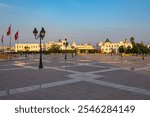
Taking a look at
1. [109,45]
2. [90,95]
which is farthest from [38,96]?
[109,45]

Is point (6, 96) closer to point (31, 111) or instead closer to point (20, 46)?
point (31, 111)

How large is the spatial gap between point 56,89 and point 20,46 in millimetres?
136560

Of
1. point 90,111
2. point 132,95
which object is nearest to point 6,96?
Result: point 90,111

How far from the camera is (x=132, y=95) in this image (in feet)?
27.7

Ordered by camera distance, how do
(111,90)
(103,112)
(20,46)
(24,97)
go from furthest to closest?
(20,46) → (111,90) → (24,97) → (103,112)

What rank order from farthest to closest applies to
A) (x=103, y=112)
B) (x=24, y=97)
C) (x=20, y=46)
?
(x=20, y=46) < (x=24, y=97) < (x=103, y=112)

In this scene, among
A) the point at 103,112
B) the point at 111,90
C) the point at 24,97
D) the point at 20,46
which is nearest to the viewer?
the point at 103,112

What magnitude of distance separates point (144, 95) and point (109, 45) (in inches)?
5283

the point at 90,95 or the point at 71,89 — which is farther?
the point at 71,89

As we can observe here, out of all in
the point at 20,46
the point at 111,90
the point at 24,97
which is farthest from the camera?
the point at 20,46

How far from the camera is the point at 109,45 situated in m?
140

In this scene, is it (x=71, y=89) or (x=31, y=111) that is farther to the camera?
(x=71, y=89)

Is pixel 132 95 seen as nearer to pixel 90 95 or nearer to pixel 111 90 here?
pixel 111 90

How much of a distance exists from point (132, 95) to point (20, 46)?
455 ft
